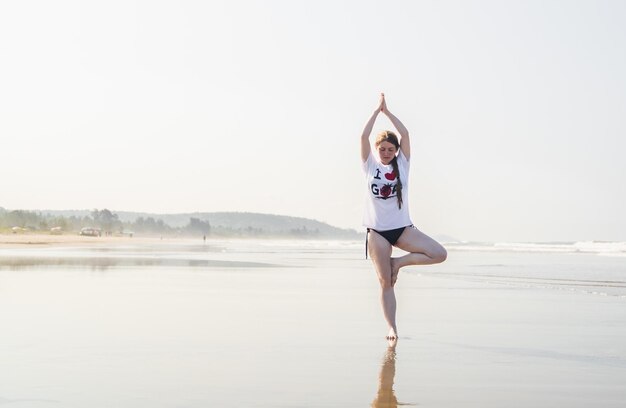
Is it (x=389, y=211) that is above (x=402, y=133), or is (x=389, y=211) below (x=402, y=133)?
below

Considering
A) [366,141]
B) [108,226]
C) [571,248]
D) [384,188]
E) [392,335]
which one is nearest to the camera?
[392,335]

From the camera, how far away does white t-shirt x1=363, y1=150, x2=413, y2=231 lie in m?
6.46

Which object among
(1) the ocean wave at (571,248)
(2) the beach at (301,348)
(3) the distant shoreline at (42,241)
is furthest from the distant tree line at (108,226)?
(2) the beach at (301,348)

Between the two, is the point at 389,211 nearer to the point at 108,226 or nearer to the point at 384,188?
the point at 384,188

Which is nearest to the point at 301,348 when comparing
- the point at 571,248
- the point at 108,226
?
the point at 571,248

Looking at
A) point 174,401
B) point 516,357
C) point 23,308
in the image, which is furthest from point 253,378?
point 23,308

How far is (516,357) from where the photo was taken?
539 centimetres

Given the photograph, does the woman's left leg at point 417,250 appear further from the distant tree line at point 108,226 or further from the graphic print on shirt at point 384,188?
the distant tree line at point 108,226

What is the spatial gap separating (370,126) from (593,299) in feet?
16.1

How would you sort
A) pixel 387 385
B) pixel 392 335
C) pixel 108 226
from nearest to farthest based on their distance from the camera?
pixel 387 385 < pixel 392 335 < pixel 108 226

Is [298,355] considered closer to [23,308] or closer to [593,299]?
[23,308]

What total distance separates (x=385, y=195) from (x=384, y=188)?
64 mm

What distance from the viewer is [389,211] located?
6.53 m

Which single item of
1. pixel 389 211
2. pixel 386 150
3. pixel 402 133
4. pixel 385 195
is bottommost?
pixel 389 211
